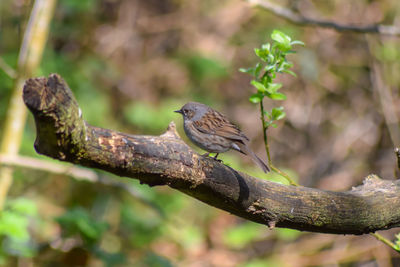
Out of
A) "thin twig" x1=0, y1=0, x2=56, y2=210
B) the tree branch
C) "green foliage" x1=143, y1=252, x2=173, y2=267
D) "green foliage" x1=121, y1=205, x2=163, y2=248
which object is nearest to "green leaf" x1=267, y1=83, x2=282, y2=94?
the tree branch

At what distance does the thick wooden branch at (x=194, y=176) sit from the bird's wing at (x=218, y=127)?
86cm

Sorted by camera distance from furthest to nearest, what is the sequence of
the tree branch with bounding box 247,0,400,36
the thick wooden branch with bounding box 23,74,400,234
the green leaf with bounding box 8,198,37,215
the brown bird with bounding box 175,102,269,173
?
the tree branch with bounding box 247,0,400,36
the green leaf with bounding box 8,198,37,215
the brown bird with bounding box 175,102,269,173
the thick wooden branch with bounding box 23,74,400,234

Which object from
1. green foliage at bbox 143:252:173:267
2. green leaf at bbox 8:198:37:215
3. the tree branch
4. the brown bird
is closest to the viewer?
the brown bird

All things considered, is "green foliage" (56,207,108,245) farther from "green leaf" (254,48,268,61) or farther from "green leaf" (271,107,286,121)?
"green leaf" (254,48,268,61)

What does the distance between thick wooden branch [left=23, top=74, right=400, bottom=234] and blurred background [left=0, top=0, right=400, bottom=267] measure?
3.47 metres

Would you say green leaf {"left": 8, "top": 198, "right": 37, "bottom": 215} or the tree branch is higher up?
the tree branch

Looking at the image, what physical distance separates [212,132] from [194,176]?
1.30 meters

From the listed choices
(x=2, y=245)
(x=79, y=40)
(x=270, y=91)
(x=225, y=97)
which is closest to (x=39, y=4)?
(x=2, y=245)

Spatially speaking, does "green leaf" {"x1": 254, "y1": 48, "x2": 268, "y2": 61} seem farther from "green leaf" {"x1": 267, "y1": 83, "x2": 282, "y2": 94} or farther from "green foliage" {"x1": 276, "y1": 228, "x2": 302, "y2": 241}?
"green foliage" {"x1": 276, "y1": 228, "x2": 302, "y2": 241}

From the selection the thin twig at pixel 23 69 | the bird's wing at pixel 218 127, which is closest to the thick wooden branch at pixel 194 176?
the bird's wing at pixel 218 127

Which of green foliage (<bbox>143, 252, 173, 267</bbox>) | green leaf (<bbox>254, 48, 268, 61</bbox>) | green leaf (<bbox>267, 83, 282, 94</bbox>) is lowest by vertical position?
green foliage (<bbox>143, 252, 173, 267</bbox>)

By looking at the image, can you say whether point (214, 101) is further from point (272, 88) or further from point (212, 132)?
point (272, 88)

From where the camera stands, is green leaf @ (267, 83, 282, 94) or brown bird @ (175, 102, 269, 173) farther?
brown bird @ (175, 102, 269, 173)

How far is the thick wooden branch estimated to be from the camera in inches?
65.4
